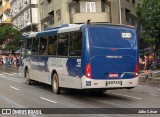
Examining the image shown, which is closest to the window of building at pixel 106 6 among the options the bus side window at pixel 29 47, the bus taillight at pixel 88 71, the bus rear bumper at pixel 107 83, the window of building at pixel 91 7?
the window of building at pixel 91 7

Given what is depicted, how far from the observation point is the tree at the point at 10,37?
222ft

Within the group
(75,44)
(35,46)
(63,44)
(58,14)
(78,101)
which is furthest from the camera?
(58,14)

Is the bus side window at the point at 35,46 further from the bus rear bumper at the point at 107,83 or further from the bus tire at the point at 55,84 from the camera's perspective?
the bus rear bumper at the point at 107,83

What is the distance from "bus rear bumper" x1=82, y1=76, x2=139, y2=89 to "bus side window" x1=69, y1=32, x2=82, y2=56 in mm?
1120

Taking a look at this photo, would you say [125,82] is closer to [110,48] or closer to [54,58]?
[110,48]

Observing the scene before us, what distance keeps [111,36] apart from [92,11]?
31305 millimetres

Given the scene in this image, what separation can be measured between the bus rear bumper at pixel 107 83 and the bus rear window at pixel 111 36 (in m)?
1.28

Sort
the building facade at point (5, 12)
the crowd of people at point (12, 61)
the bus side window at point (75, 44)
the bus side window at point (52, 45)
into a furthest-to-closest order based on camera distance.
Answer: the building facade at point (5, 12) < the crowd of people at point (12, 61) < the bus side window at point (52, 45) < the bus side window at point (75, 44)

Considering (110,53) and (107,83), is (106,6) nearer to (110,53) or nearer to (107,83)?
(110,53)

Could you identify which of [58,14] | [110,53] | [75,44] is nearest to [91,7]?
[58,14]

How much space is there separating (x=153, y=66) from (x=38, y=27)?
32.8m

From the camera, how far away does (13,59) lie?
5403 centimetres

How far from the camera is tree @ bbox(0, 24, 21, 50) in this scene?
67625 millimetres

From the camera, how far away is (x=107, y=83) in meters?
14.8
